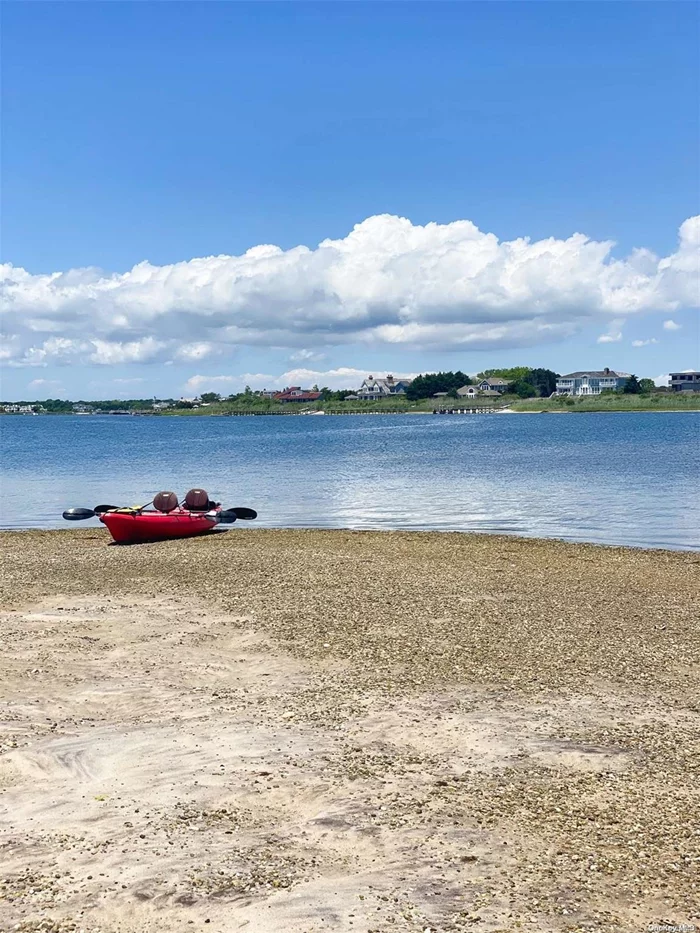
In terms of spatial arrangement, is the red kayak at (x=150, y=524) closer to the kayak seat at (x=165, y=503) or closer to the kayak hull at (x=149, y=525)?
the kayak hull at (x=149, y=525)

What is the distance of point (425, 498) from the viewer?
40312 mm

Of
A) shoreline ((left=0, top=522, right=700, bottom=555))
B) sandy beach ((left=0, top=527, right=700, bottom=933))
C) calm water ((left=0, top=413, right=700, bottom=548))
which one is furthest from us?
calm water ((left=0, top=413, right=700, bottom=548))

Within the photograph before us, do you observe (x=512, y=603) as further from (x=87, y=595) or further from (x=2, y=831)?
(x=2, y=831)

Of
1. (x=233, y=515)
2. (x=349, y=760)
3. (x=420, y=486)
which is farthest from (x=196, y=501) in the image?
(x=349, y=760)

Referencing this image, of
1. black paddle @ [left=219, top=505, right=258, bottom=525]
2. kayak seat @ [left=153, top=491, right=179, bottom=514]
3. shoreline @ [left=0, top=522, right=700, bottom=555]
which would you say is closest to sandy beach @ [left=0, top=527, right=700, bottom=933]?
shoreline @ [left=0, top=522, right=700, bottom=555]

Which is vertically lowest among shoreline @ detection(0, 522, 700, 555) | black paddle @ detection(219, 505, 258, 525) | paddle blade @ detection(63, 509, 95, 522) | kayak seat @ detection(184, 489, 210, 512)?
shoreline @ detection(0, 522, 700, 555)

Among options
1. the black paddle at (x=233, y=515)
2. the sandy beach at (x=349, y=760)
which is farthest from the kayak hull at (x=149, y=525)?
the sandy beach at (x=349, y=760)

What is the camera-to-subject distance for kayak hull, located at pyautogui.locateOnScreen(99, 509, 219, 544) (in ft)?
86.9

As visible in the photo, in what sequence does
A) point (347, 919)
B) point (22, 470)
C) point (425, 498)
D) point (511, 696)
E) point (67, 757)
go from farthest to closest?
point (22, 470)
point (425, 498)
point (511, 696)
point (67, 757)
point (347, 919)

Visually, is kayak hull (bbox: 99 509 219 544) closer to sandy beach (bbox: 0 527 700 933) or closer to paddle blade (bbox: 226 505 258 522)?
paddle blade (bbox: 226 505 258 522)

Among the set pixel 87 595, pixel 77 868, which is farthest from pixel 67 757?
pixel 87 595

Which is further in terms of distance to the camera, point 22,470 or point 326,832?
point 22,470

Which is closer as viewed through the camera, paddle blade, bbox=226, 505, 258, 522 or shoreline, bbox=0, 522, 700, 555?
shoreline, bbox=0, 522, 700, 555

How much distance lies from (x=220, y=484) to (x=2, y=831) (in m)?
41.3
